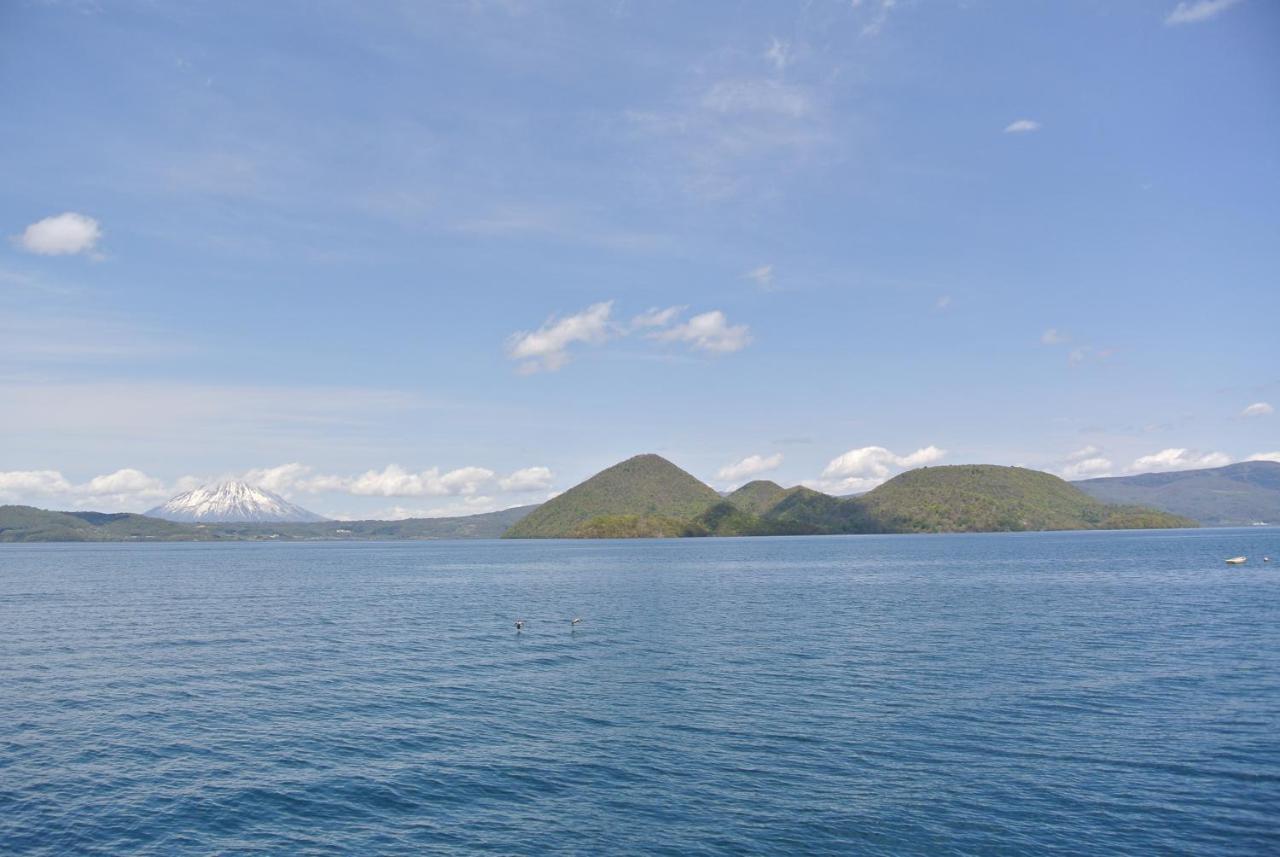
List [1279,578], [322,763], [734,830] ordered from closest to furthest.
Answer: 1. [734,830]
2. [322,763]
3. [1279,578]

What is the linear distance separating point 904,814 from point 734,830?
7.99 m

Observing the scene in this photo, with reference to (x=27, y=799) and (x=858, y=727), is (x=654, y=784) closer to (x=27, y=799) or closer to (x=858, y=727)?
(x=858, y=727)

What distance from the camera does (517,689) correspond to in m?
62.1

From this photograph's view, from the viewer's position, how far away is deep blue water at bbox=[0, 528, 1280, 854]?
113ft

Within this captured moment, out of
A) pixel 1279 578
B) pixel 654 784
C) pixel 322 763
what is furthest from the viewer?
pixel 1279 578

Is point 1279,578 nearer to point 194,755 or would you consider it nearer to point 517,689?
point 517,689

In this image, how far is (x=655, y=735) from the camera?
48469mm

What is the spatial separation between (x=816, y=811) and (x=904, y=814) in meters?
3.93

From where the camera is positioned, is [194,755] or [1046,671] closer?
[194,755]

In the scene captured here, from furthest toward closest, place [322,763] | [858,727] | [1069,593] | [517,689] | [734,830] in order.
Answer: [1069,593]
[517,689]
[858,727]
[322,763]
[734,830]

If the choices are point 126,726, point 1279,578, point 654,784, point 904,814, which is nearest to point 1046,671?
point 904,814

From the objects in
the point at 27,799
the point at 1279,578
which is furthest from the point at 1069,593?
the point at 27,799

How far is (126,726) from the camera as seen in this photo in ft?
168

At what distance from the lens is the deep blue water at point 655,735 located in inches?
1351
